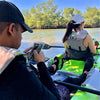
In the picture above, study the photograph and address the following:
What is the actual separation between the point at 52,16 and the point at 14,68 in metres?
8.03

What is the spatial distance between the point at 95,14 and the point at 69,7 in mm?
984

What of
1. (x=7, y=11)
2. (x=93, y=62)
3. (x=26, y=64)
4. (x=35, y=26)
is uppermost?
(x=7, y=11)

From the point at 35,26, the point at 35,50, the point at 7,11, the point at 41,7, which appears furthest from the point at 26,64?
the point at 41,7

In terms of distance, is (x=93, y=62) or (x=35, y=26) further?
(x=35, y=26)

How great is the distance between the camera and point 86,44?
310cm

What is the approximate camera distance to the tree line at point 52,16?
8.81 meters

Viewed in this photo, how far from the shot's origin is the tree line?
8.81 meters

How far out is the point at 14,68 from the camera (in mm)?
964

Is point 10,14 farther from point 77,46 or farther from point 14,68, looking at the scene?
point 77,46

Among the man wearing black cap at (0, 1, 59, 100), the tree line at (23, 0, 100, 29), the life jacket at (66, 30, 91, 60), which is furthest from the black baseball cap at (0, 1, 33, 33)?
the tree line at (23, 0, 100, 29)

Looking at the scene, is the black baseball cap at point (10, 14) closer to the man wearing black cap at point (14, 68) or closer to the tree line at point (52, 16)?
the man wearing black cap at point (14, 68)

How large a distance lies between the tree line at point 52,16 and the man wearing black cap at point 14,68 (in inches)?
299

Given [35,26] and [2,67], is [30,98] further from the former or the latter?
[35,26]

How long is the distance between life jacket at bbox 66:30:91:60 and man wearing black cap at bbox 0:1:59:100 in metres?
2.07
